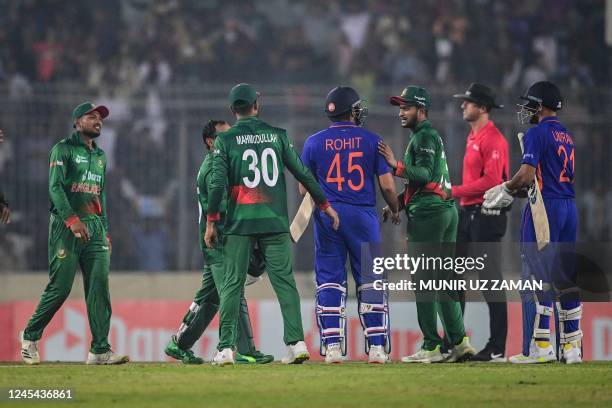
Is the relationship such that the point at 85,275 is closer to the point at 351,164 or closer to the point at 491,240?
the point at 351,164

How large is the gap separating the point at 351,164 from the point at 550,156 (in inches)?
69.3

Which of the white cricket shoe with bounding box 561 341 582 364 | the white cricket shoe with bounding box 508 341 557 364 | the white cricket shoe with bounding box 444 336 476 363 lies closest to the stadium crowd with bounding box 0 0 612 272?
the white cricket shoe with bounding box 444 336 476 363

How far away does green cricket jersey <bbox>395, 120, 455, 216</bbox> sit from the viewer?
1111cm

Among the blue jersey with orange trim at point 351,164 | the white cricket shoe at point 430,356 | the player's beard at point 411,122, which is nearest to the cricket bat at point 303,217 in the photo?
the blue jersey with orange trim at point 351,164

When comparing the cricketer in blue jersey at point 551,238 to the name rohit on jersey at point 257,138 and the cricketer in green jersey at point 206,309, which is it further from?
the cricketer in green jersey at point 206,309

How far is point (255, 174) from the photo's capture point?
413 inches

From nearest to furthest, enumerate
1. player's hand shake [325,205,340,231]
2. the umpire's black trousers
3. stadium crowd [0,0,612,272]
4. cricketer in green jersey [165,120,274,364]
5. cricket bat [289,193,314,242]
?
player's hand shake [325,205,340,231] → cricket bat [289,193,314,242] → cricketer in green jersey [165,120,274,364] → the umpire's black trousers → stadium crowd [0,0,612,272]

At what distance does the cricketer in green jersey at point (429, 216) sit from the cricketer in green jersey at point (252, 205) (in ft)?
3.33

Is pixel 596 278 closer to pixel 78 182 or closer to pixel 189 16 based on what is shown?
pixel 78 182

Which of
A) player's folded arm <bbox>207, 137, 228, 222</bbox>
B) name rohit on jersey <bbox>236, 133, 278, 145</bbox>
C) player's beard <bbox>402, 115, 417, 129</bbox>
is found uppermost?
player's beard <bbox>402, 115, 417, 129</bbox>

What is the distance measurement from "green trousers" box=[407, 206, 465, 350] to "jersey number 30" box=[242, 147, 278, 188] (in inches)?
58.2

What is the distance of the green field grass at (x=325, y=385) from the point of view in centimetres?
830

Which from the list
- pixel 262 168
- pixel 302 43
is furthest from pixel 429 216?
pixel 302 43

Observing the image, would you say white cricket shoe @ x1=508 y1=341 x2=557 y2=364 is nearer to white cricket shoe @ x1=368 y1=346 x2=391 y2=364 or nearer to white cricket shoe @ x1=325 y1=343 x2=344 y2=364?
white cricket shoe @ x1=368 y1=346 x2=391 y2=364
